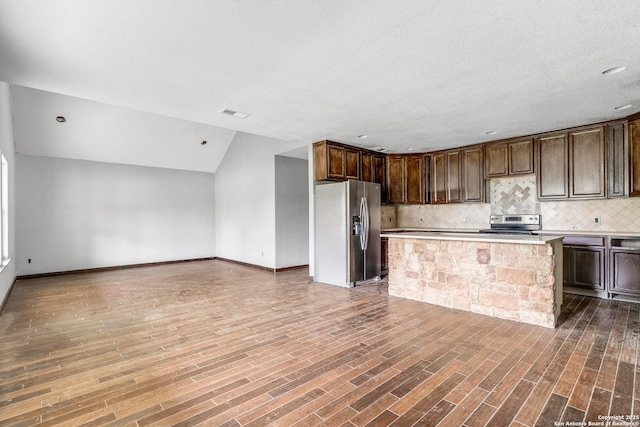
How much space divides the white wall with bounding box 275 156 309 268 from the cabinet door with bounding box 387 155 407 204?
80.9 inches

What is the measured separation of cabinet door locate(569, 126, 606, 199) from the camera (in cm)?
455

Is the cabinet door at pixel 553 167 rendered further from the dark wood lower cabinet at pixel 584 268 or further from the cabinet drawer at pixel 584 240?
the dark wood lower cabinet at pixel 584 268

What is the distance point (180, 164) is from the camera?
834 centimetres

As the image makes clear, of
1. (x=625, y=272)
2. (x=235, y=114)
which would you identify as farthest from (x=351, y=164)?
(x=625, y=272)

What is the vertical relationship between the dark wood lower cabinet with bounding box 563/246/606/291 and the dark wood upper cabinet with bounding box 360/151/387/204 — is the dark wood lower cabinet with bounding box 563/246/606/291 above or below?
below

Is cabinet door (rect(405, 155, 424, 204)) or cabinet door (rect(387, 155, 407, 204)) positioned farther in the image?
cabinet door (rect(387, 155, 407, 204))

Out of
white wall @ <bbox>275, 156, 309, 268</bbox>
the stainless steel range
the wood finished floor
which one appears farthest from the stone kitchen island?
white wall @ <bbox>275, 156, 309, 268</bbox>

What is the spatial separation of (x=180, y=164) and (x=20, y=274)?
13.2 ft

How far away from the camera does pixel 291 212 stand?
7340 millimetres

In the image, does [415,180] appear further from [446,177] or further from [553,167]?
[553,167]

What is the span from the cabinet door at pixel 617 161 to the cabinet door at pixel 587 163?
0.22 feet

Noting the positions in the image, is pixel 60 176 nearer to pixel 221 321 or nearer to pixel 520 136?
pixel 221 321

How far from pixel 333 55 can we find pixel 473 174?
441 cm

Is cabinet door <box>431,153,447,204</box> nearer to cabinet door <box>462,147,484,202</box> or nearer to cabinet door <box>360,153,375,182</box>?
cabinet door <box>462,147,484,202</box>
